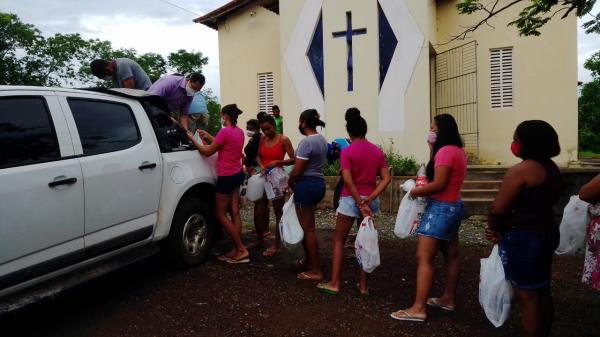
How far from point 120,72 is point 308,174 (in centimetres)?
280

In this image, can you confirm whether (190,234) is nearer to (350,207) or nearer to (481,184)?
(350,207)

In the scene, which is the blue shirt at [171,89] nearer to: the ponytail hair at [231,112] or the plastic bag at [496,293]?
the ponytail hair at [231,112]

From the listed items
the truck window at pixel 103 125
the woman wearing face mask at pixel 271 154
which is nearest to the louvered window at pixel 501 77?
the woman wearing face mask at pixel 271 154

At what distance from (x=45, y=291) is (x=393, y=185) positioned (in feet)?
22.0

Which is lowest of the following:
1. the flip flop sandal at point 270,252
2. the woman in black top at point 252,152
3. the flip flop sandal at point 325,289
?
the flip flop sandal at point 325,289

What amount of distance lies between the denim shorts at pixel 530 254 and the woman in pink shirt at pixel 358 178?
1.35 meters

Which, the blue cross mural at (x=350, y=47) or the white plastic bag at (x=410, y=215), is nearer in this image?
the white plastic bag at (x=410, y=215)

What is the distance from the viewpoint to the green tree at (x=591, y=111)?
30.1 meters

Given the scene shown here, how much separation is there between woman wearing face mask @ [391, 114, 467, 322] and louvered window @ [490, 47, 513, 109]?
8716 mm

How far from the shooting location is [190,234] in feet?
16.4

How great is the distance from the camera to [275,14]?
1329 cm

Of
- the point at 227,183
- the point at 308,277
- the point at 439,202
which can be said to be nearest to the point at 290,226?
the point at 308,277

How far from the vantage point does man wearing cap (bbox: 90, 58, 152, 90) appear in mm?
5453

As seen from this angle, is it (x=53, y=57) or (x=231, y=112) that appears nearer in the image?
(x=231, y=112)
